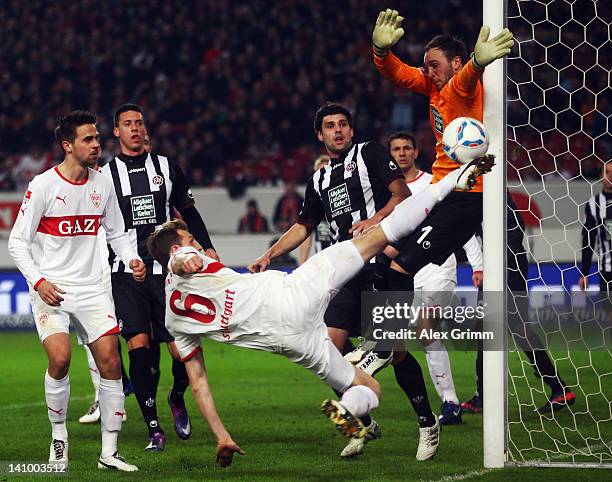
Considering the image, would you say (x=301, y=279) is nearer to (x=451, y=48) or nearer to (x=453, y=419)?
(x=451, y=48)

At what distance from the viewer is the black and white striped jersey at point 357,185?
7617mm

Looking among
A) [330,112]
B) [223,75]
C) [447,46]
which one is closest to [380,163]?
[330,112]

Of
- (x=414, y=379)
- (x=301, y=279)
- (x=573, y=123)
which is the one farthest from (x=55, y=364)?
(x=573, y=123)

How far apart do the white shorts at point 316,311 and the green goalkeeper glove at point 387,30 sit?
129cm

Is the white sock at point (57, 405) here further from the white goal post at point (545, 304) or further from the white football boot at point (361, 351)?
the white goal post at point (545, 304)

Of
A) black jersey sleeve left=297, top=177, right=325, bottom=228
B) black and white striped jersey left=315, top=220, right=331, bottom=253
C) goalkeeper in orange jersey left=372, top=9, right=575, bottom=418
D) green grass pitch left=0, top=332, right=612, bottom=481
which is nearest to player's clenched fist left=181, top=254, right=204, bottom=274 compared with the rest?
green grass pitch left=0, top=332, right=612, bottom=481

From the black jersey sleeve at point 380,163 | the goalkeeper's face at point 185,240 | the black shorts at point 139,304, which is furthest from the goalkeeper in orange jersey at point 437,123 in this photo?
the black shorts at point 139,304

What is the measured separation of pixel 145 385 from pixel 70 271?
1157 millimetres

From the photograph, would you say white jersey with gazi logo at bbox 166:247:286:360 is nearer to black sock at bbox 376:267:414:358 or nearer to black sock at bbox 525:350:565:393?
black sock at bbox 376:267:414:358

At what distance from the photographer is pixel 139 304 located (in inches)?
308

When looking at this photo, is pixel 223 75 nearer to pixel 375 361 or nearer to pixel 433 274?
pixel 433 274

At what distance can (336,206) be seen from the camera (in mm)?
7691

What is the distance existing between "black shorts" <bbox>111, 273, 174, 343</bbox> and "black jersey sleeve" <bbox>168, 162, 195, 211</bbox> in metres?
0.59

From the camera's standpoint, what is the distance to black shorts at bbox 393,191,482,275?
695 cm
